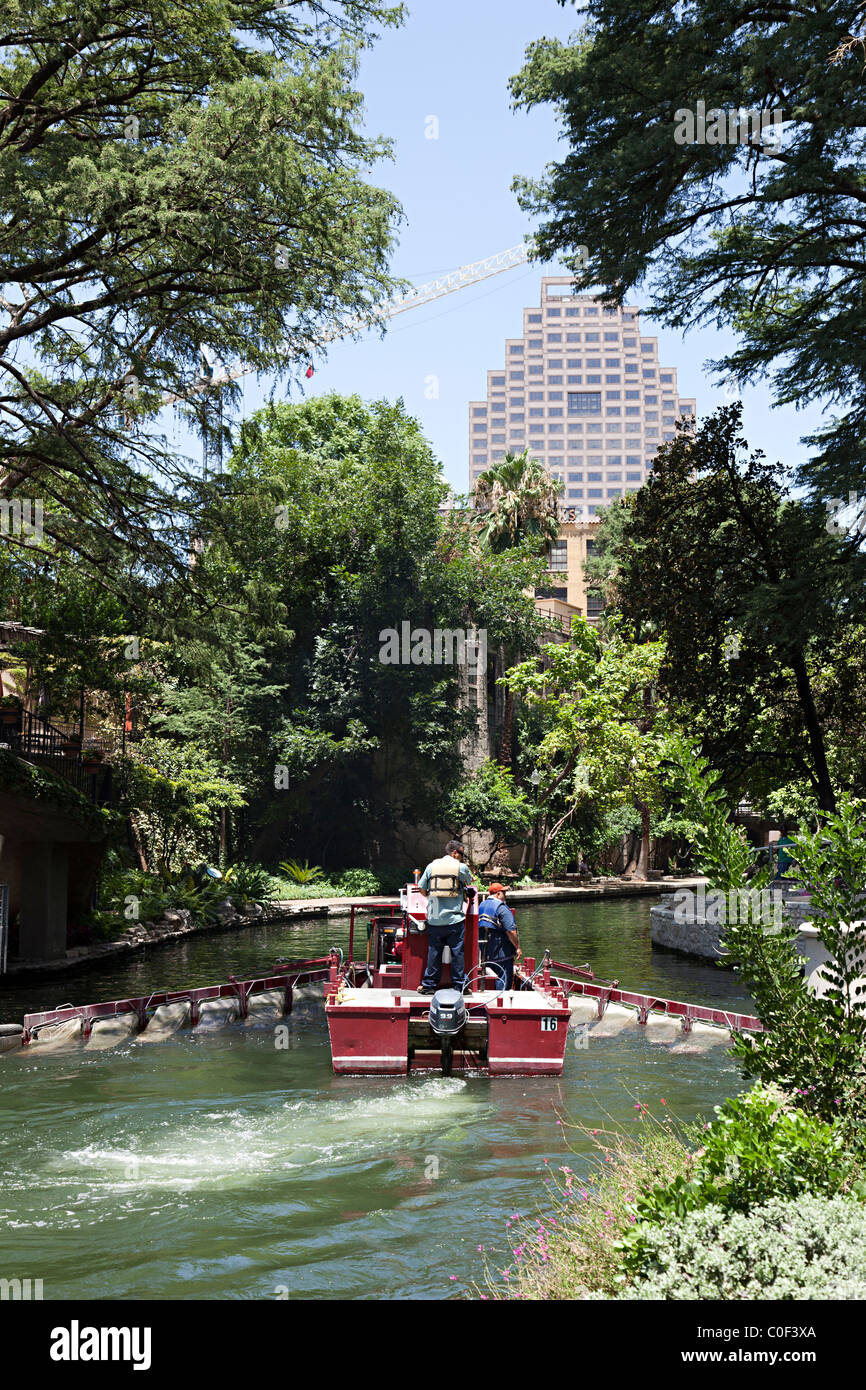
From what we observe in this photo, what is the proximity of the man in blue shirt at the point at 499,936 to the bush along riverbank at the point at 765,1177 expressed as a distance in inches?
307

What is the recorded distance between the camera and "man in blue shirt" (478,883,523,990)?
15.3m

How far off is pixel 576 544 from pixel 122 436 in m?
75.3

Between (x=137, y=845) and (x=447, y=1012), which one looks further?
(x=137, y=845)

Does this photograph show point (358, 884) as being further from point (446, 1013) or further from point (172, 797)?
point (446, 1013)

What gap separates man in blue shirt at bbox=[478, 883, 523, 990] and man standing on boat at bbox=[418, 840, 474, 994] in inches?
39.7

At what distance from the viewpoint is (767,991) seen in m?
6.29

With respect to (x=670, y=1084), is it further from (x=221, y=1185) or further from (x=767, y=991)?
(x=767, y=991)

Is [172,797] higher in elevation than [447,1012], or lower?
higher

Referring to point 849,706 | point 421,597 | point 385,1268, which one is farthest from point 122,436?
point 421,597

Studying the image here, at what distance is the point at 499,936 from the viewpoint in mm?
15391

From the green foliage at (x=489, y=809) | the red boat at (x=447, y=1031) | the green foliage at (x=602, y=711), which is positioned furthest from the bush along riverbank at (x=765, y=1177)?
the green foliage at (x=489, y=809)

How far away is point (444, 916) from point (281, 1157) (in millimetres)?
4164

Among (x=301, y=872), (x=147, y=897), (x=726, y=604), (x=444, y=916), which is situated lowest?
(x=301, y=872)

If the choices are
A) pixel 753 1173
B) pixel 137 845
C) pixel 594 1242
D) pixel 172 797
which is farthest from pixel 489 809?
pixel 753 1173
